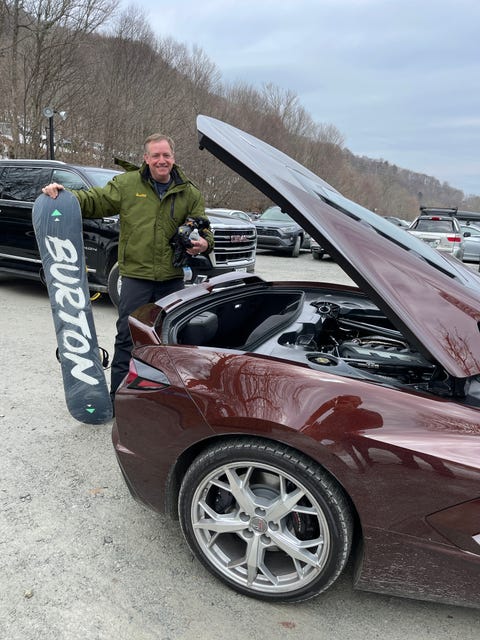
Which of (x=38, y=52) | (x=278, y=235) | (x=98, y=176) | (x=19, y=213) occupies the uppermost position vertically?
(x=38, y=52)

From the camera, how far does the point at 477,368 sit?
5.30 feet

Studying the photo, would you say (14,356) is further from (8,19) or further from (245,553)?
(8,19)

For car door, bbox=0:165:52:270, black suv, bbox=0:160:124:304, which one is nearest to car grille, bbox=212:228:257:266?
black suv, bbox=0:160:124:304

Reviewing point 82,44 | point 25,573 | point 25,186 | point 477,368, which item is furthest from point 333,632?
point 82,44

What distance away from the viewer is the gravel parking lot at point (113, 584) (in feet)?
5.76

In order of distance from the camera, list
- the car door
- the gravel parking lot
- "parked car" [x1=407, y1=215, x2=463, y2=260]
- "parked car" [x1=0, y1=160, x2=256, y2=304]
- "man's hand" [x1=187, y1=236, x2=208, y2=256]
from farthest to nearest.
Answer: "parked car" [x1=407, y1=215, x2=463, y2=260], the car door, "parked car" [x1=0, y1=160, x2=256, y2=304], "man's hand" [x1=187, y1=236, x2=208, y2=256], the gravel parking lot

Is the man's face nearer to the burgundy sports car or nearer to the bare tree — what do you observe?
the burgundy sports car

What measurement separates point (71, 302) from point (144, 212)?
0.78 meters

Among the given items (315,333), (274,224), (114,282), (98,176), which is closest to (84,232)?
(114,282)

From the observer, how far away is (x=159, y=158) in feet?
9.44

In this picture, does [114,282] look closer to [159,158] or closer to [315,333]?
[159,158]

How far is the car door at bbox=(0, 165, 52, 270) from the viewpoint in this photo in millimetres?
6371

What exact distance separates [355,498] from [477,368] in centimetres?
63

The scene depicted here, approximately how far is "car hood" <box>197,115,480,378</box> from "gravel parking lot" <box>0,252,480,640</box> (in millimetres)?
1076
